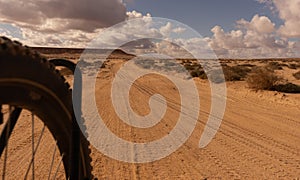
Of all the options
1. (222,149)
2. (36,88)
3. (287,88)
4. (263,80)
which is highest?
(263,80)

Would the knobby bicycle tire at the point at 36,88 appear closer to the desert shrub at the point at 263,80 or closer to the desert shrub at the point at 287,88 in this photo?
the desert shrub at the point at 263,80

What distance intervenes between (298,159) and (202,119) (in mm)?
3304

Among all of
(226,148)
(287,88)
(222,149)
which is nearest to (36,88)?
(222,149)

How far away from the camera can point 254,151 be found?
6449 millimetres

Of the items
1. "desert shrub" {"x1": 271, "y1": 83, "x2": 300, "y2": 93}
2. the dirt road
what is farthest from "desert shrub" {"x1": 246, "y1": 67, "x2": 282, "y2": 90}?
the dirt road

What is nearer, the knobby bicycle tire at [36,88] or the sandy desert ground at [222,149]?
the knobby bicycle tire at [36,88]

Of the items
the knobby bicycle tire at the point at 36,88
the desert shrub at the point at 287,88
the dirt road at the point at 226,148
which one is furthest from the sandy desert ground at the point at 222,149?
the desert shrub at the point at 287,88

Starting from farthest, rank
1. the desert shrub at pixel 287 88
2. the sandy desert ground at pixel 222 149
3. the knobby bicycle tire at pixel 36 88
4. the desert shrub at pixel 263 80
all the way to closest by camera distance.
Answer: the desert shrub at pixel 263 80 < the desert shrub at pixel 287 88 < the sandy desert ground at pixel 222 149 < the knobby bicycle tire at pixel 36 88

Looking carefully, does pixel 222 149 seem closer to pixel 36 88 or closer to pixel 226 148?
pixel 226 148

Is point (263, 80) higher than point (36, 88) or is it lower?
higher

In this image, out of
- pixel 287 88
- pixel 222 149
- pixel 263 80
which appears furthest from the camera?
pixel 263 80

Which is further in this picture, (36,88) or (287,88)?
(287,88)

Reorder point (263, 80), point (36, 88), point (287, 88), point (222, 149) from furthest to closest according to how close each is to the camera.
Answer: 1. point (263, 80)
2. point (287, 88)
3. point (222, 149)
4. point (36, 88)

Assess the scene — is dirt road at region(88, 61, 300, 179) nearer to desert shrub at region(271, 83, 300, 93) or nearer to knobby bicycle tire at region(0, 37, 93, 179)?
knobby bicycle tire at region(0, 37, 93, 179)
